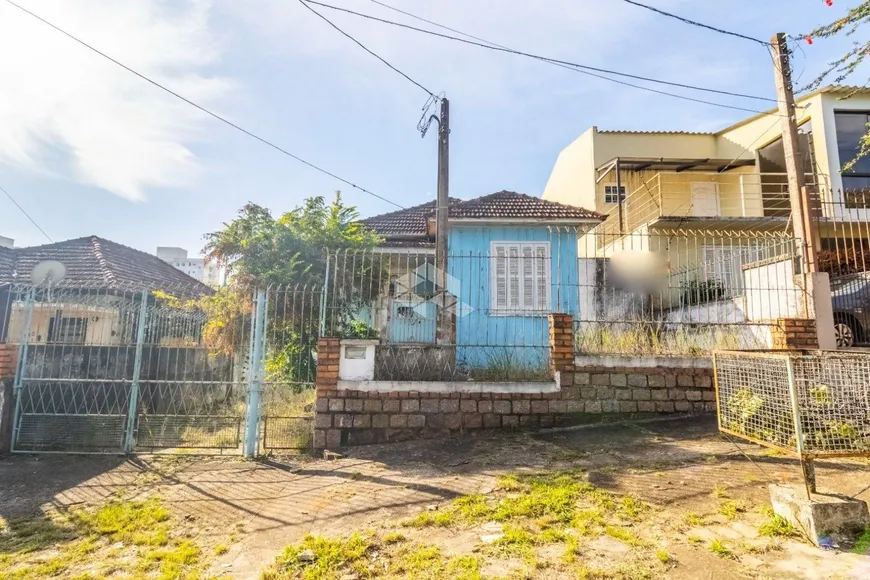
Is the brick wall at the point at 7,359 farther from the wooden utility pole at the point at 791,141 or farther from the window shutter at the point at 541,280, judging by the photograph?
the wooden utility pole at the point at 791,141

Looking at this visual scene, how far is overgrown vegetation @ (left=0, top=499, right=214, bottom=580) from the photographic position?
3037mm

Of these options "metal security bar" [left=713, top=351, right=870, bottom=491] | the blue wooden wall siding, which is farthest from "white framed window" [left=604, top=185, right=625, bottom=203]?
"metal security bar" [left=713, top=351, right=870, bottom=491]

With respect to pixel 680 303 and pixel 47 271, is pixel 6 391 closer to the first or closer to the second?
pixel 47 271

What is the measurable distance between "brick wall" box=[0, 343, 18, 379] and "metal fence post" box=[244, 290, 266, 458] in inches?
137

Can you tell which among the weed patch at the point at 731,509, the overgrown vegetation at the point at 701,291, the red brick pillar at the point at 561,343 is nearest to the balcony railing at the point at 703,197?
the overgrown vegetation at the point at 701,291

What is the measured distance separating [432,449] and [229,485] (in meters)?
2.40

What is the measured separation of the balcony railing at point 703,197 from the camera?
535 inches

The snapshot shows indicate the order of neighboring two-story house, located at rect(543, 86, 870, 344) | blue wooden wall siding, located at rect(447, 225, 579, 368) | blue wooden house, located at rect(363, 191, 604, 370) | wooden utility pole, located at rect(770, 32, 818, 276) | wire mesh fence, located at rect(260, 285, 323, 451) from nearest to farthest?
→ wire mesh fence, located at rect(260, 285, 323, 451)
wooden utility pole, located at rect(770, 32, 818, 276)
blue wooden wall siding, located at rect(447, 225, 579, 368)
blue wooden house, located at rect(363, 191, 604, 370)
neighboring two-story house, located at rect(543, 86, 870, 344)

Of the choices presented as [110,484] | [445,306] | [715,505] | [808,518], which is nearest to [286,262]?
[445,306]

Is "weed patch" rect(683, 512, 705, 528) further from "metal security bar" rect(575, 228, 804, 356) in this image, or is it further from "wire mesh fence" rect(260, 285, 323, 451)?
"wire mesh fence" rect(260, 285, 323, 451)

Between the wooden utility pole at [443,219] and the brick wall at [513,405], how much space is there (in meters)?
1.15

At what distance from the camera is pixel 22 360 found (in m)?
6.16

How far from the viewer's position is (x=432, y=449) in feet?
18.6

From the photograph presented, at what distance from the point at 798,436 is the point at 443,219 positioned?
5.31 metres
